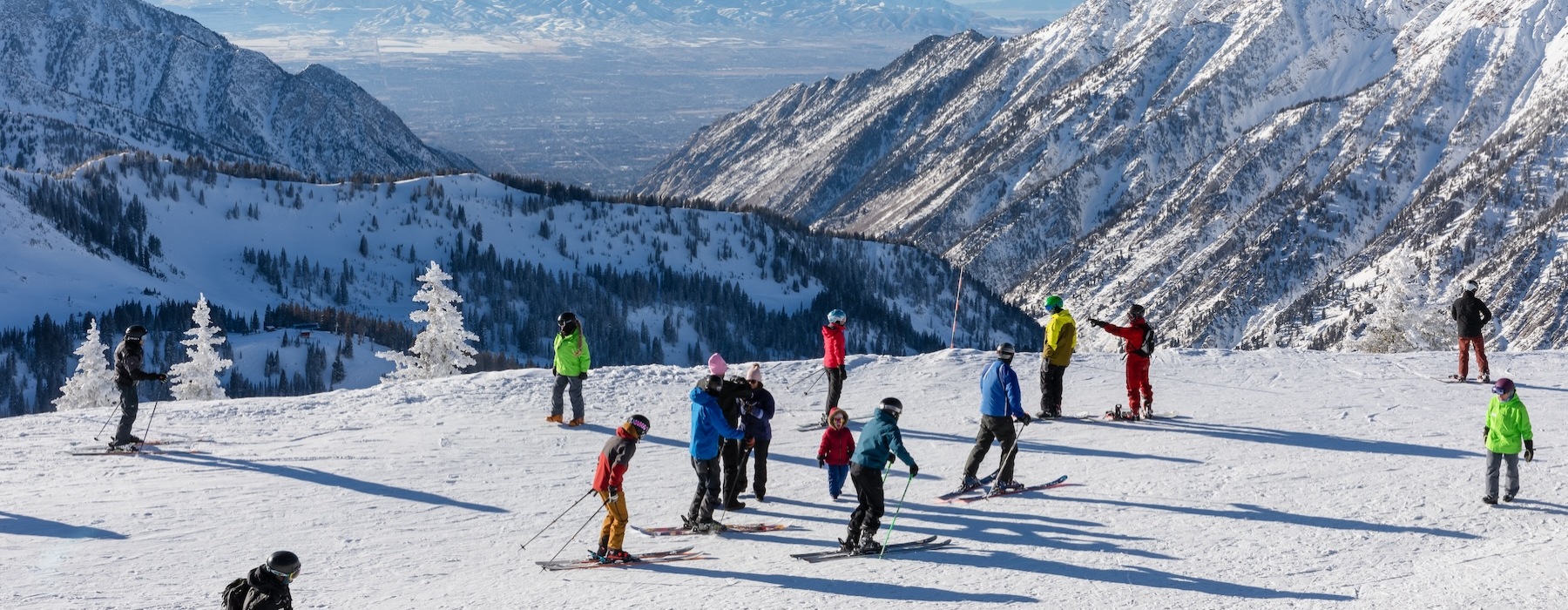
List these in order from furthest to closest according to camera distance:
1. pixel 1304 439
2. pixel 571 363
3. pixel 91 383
Answer: pixel 91 383
pixel 571 363
pixel 1304 439

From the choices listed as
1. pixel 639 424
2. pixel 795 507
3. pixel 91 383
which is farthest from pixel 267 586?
pixel 91 383

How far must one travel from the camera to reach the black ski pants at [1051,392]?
913 inches

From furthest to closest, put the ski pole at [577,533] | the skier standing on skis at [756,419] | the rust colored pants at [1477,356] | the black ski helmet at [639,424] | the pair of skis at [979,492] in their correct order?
1. the rust colored pants at [1477,356]
2. the pair of skis at [979,492]
3. the skier standing on skis at [756,419]
4. the ski pole at [577,533]
5. the black ski helmet at [639,424]

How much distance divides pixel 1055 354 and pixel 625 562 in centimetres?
980

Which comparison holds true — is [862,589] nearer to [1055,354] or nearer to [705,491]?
[705,491]

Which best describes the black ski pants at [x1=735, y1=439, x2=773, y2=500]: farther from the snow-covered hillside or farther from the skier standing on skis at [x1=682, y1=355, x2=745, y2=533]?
the skier standing on skis at [x1=682, y1=355, x2=745, y2=533]

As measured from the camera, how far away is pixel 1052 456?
20750 millimetres

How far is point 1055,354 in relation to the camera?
22406 mm

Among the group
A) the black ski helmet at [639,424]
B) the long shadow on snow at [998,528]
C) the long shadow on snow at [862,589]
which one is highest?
the black ski helmet at [639,424]

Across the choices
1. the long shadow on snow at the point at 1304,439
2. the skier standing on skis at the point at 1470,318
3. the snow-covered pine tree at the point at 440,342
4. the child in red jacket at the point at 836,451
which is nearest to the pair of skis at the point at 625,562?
the child in red jacket at the point at 836,451

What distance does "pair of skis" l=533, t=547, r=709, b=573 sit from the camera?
15.5 m

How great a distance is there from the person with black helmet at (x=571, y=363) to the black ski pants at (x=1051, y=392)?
824 cm

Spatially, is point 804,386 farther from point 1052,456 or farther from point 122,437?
point 122,437

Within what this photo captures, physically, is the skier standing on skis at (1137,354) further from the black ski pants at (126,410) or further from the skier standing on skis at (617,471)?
the black ski pants at (126,410)
